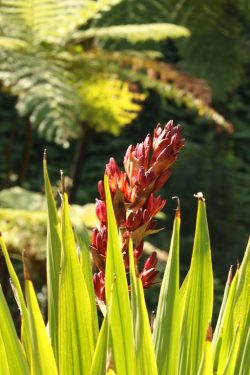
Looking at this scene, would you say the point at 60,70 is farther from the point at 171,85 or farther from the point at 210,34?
the point at 210,34

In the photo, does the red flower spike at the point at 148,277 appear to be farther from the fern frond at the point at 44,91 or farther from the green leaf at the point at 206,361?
the fern frond at the point at 44,91

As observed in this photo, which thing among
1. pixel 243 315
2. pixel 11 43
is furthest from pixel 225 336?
pixel 11 43

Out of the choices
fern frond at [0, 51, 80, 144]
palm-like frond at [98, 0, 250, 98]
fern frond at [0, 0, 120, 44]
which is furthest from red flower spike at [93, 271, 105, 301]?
palm-like frond at [98, 0, 250, 98]

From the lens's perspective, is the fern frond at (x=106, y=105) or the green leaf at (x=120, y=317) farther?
the fern frond at (x=106, y=105)

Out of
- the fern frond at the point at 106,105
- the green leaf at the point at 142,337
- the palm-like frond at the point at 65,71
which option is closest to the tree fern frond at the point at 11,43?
the palm-like frond at the point at 65,71

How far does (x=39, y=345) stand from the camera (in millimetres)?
882

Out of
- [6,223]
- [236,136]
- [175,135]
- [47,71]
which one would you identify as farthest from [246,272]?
[236,136]

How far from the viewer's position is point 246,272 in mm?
998

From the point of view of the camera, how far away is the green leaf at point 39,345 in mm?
876

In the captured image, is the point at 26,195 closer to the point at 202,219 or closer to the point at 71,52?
the point at 71,52

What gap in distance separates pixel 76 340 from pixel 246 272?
0.21 meters

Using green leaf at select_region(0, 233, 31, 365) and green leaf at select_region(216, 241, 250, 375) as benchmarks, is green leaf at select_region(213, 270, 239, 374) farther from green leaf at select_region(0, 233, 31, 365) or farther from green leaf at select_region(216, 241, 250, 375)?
green leaf at select_region(0, 233, 31, 365)

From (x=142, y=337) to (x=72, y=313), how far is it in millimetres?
82

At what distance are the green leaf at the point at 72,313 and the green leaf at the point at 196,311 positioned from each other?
12cm
